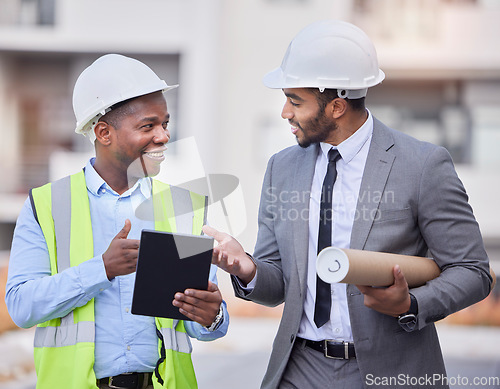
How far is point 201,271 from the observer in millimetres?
2756

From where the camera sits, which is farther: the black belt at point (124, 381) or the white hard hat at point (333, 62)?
the white hard hat at point (333, 62)

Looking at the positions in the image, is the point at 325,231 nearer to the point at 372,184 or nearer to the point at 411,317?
the point at 372,184

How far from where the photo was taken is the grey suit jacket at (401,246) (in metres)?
2.96

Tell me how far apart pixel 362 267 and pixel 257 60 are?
1286cm

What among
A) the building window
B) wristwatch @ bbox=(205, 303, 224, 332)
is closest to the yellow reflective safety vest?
wristwatch @ bbox=(205, 303, 224, 332)

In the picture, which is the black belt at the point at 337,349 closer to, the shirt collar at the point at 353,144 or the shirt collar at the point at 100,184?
the shirt collar at the point at 353,144

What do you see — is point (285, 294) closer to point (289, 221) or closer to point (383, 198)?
point (289, 221)

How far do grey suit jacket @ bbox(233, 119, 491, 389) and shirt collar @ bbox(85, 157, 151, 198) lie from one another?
0.57m

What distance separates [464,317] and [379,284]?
10.9 meters

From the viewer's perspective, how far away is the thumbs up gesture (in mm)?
2756

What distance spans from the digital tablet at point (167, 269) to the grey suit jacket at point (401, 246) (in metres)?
0.47

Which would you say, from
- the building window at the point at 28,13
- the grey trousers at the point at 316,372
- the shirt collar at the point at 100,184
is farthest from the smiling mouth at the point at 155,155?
the building window at the point at 28,13

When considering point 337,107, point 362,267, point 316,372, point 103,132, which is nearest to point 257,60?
point 337,107

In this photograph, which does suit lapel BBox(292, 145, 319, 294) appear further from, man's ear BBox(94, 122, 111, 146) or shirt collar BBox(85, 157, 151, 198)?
man's ear BBox(94, 122, 111, 146)
